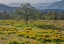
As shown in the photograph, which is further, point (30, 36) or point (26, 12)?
point (26, 12)

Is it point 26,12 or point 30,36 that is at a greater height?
point 30,36

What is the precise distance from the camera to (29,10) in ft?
316

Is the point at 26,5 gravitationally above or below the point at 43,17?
above

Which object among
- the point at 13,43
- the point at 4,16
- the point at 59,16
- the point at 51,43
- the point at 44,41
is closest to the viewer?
the point at 13,43

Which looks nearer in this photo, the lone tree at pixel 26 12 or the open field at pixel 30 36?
the open field at pixel 30 36

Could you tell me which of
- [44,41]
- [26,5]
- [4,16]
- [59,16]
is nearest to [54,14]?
[59,16]

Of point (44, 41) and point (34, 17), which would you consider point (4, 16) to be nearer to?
point (34, 17)

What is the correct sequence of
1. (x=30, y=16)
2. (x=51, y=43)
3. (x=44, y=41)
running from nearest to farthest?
(x=51, y=43), (x=44, y=41), (x=30, y=16)

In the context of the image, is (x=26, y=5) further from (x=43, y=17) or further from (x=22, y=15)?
(x=43, y=17)

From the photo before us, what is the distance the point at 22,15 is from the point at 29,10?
5.50 meters

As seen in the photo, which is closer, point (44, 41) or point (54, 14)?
point (44, 41)

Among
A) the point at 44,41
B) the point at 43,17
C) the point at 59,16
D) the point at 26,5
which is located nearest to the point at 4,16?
the point at 43,17

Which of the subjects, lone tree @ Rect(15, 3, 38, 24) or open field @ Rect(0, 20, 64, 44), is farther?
lone tree @ Rect(15, 3, 38, 24)

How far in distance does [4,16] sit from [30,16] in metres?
72.0
